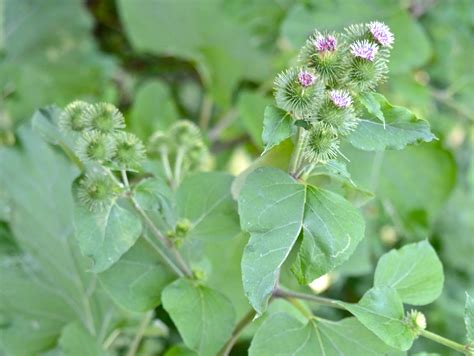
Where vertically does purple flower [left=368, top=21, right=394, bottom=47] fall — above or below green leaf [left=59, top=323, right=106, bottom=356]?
above

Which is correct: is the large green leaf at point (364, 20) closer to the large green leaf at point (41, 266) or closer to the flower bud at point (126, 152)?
the large green leaf at point (41, 266)

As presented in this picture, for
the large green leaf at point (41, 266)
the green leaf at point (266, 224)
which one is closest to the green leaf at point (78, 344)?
the large green leaf at point (41, 266)

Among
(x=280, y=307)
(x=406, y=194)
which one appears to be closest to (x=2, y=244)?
(x=280, y=307)

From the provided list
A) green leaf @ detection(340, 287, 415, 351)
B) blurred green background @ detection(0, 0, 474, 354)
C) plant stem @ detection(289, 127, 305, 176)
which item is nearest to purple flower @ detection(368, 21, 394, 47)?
plant stem @ detection(289, 127, 305, 176)

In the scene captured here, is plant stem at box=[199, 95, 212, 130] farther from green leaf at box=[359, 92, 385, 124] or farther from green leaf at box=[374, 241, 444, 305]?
green leaf at box=[359, 92, 385, 124]

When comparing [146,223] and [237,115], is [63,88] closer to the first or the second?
[237,115]

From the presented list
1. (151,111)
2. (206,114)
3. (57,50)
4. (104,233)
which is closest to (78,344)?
(104,233)
